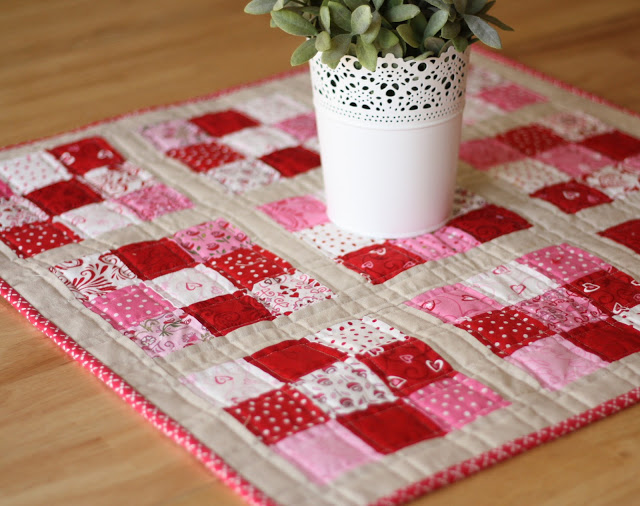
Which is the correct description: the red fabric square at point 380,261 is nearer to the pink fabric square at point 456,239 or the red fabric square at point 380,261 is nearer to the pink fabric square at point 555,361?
→ the pink fabric square at point 456,239

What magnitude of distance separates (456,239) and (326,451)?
492 millimetres

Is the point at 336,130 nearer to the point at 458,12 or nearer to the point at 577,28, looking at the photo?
the point at 458,12

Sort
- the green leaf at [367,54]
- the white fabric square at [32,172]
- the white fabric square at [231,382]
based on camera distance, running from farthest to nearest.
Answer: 1. the white fabric square at [32,172]
2. the green leaf at [367,54]
3. the white fabric square at [231,382]

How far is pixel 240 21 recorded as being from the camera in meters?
2.22

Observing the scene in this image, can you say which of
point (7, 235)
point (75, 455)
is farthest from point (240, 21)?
point (75, 455)

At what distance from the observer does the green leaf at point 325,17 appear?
3.67 feet

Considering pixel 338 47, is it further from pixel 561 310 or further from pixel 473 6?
pixel 561 310

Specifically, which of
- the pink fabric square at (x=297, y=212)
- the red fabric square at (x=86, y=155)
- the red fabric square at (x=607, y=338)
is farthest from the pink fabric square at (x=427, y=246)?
the red fabric square at (x=86, y=155)

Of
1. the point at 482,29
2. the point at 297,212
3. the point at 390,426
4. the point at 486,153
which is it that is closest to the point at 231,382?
the point at 390,426

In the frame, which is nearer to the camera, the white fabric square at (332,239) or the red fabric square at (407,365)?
the red fabric square at (407,365)

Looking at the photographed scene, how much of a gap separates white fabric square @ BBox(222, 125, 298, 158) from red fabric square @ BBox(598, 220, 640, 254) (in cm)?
59

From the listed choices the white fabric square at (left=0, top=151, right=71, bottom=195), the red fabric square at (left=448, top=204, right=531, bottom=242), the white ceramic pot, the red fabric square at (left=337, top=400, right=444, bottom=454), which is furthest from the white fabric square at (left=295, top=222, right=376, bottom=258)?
the white fabric square at (left=0, top=151, right=71, bottom=195)

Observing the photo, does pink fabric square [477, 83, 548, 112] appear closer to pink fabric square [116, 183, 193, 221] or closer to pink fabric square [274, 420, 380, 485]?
pink fabric square [116, 183, 193, 221]

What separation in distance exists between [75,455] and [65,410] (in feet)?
0.28
